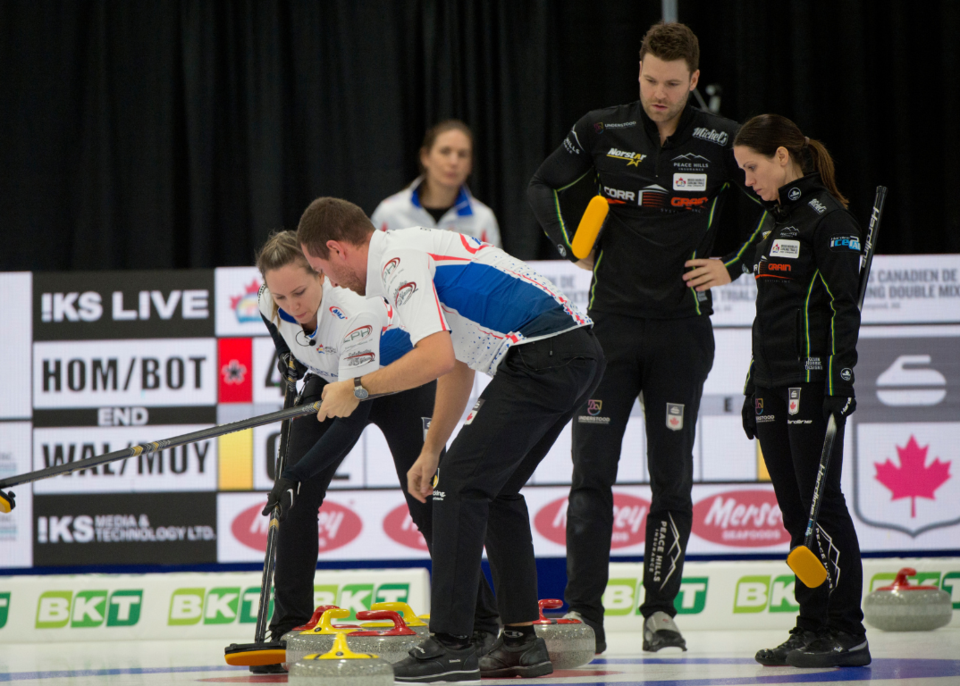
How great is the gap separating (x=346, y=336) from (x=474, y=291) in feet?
2.04

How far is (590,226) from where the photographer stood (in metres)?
3.36

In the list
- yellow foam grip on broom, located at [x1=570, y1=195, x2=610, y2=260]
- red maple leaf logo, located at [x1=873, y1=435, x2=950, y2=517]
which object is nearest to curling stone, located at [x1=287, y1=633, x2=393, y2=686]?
yellow foam grip on broom, located at [x1=570, y1=195, x2=610, y2=260]

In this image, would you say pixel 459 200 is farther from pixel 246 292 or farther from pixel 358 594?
pixel 358 594

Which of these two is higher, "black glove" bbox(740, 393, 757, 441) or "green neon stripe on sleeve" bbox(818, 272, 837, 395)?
"green neon stripe on sleeve" bbox(818, 272, 837, 395)

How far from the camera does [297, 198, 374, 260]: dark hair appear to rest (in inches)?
98.2

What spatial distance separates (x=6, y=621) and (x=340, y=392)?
2425 millimetres

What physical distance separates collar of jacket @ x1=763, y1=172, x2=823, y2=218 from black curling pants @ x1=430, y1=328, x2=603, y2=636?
2.55 ft

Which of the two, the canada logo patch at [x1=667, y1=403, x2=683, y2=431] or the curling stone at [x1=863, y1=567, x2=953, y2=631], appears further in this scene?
the curling stone at [x1=863, y1=567, x2=953, y2=631]

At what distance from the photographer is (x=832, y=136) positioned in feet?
16.9

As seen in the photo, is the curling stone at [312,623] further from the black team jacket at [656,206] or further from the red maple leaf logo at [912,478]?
the red maple leaf logo at [912,478]

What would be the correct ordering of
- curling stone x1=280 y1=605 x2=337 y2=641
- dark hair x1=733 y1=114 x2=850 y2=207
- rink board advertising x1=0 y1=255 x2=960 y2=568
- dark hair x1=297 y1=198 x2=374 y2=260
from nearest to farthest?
dark hair x1=297 y1=198 x2=374 y2=260 < curling stone x1=280 y1=605 x2=337 y2=641 < dark hair x1=733 y1=114 x2=850 y2=207 < rink board advertising x1=0 y1=255 x2=960 y2=568

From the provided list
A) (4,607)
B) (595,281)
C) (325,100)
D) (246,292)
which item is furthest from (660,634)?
(325,100)

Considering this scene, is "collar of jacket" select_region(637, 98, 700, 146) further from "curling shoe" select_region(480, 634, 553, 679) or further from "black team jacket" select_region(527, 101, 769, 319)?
"curling shoe" select_region(480, 634, 553, 679)

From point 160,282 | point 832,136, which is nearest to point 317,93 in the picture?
point 160,282
